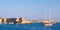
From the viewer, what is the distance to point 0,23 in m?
113

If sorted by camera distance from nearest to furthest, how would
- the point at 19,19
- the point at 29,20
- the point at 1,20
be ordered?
the point at 19,19 → the point at 1,20 → the point at 29,20

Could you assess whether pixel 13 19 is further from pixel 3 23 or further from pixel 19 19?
pixel 3 23

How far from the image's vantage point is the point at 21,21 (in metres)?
103

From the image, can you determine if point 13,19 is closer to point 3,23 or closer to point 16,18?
point 16,18

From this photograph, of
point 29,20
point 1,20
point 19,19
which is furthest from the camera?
point 29,20

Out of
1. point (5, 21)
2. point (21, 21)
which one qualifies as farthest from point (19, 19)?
point (5, 21)

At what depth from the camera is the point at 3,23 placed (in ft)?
374

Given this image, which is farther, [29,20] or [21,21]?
[29,20]

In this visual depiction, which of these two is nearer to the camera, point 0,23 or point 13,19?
point 13,19

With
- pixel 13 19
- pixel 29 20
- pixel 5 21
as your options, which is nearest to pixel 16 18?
pixel 13 19

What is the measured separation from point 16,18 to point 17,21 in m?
1.78

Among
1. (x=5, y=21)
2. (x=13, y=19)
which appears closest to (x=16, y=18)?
(x=13, y=19)

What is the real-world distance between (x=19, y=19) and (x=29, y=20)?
28970 mm

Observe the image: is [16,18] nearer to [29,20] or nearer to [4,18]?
[4,18]
